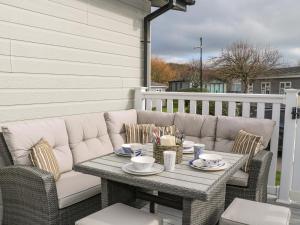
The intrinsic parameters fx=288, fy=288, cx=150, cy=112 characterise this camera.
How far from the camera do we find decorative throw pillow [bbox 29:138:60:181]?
246 centimetres

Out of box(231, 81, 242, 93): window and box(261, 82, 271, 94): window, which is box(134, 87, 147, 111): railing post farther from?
box(261, 82, 271, 94): window

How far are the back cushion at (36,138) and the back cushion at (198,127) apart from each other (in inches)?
57.5

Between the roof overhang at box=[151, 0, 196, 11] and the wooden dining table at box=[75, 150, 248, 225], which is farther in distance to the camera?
the roof overhang at box=[151, 0, 196, 11]

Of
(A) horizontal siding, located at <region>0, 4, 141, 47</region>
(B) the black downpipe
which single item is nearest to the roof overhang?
(B) the black downpipe

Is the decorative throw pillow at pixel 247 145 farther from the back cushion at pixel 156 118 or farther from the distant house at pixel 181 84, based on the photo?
the distant house at pixel 181 84

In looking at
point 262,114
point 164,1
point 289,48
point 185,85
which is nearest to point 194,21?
point 185,85

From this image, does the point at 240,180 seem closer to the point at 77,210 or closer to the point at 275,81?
the point at 77,210

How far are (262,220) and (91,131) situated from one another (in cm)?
209

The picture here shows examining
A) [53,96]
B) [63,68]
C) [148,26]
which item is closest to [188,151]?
[53,96]

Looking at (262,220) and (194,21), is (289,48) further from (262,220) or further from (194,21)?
(262,220)

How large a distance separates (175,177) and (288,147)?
2.10 m

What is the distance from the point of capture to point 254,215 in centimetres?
199

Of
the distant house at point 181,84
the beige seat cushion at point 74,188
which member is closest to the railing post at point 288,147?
the beige seat cushion at point 74,188

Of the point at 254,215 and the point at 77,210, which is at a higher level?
the point at 254,215
